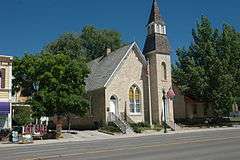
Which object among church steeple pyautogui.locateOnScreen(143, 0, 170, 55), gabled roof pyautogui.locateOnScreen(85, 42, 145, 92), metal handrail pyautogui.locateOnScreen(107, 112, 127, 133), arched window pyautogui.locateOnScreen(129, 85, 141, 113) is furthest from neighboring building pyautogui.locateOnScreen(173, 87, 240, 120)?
metal handrail pyautogui.locateOnScreen(107, 112, 127, 133)

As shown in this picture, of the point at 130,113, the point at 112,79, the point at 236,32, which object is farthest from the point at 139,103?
the point at 236,32

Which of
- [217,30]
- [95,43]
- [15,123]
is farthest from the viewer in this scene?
[95,43]

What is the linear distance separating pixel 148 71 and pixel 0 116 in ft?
56.7

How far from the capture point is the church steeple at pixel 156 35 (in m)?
44.5

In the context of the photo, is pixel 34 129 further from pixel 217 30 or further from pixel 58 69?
pixel 217 30

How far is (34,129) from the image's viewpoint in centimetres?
A: 3164

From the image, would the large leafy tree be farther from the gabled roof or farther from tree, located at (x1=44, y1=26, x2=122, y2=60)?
tree, located at (x1=44, y1=26, x2=122, y2=60)

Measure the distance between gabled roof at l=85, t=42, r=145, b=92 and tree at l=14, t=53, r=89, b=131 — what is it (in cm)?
543

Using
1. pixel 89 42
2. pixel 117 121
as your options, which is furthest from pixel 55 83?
pixel 89 42

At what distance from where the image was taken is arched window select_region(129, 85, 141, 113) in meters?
43.2

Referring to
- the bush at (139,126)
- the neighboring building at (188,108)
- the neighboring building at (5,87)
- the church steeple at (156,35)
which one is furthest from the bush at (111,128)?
the neighboring building at (188,108)

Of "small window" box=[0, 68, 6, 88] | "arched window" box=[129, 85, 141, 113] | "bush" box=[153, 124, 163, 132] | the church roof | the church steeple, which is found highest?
the church roof

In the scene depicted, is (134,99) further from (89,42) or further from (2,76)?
(89,42)

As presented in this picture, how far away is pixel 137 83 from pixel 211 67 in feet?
31.2
